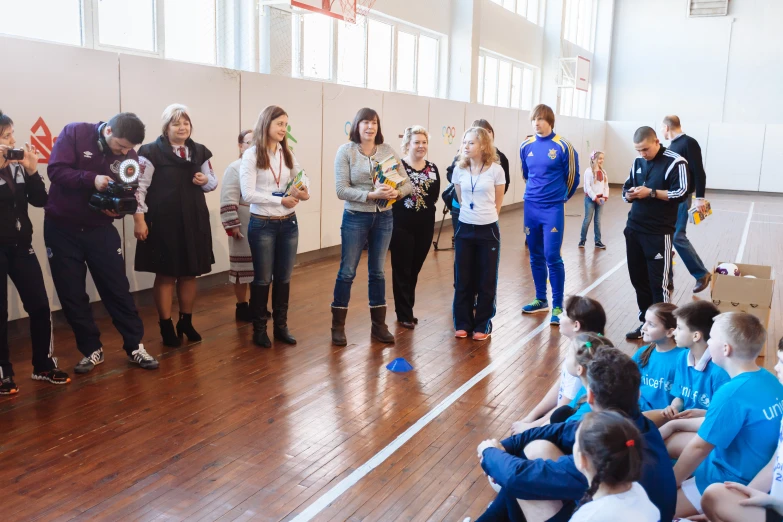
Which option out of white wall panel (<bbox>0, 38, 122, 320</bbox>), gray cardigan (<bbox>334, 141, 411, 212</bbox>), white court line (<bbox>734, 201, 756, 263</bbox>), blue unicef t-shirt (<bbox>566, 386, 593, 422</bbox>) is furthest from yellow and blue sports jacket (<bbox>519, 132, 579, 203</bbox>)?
white court line (<bbox>734, 201, 756, 263</bbox>)

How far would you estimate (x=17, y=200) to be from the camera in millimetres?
3746

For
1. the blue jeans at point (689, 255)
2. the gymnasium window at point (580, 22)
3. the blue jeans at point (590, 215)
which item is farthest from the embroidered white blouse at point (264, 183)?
the gymnasium window at point (580, 22)

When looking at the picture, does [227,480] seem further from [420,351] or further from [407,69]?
[407,69]

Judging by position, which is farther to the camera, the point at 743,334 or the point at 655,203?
the point at 655,203

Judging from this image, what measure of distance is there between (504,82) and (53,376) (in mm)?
13954

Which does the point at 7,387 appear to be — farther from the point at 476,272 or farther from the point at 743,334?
the point at 743,334

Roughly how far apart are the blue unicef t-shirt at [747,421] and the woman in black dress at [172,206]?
340cm

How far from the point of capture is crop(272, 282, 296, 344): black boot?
16.2 ft

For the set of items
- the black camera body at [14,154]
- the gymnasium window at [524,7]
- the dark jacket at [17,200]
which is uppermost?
the gymnasium window at [524,7]

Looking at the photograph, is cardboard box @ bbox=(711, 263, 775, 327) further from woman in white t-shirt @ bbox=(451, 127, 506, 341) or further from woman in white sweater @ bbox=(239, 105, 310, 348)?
woman in white sweater @ bbox=(239, 105, 310, 348)

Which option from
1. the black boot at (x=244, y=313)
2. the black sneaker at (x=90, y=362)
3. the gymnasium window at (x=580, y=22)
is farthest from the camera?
the gymnasium window at (x=580, y=22)

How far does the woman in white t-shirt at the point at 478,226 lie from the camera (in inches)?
198

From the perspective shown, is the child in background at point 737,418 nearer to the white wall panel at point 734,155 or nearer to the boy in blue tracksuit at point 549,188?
the boy in blue tracksuit at point 549,188

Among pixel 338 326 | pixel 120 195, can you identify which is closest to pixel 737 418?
pixel 338 326
